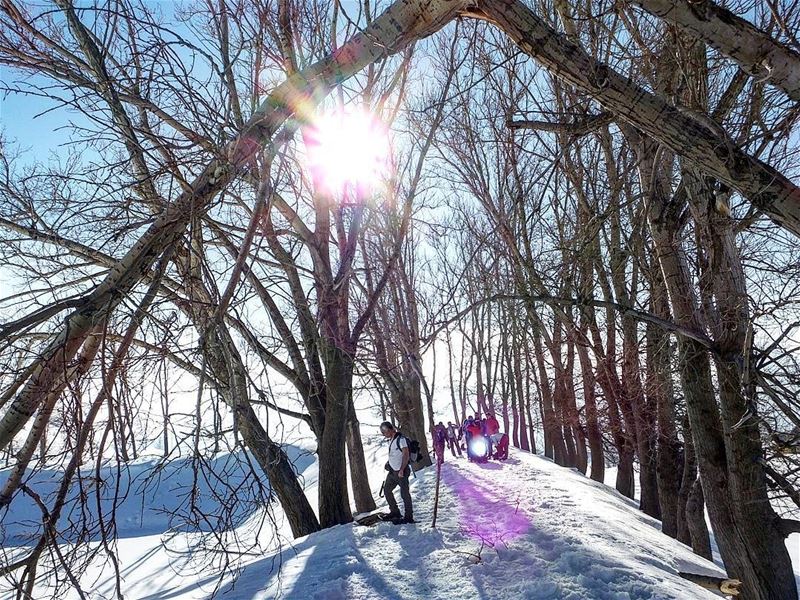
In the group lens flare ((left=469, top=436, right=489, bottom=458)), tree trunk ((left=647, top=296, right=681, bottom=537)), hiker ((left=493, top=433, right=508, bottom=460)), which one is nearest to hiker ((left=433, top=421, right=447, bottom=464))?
lens flare ((left=469, top=436, right=489, bottom=458))

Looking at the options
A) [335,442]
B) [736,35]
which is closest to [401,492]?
[335,442]

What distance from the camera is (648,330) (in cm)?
864

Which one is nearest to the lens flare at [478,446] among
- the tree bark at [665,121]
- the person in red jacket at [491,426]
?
the person in red jacket at [491,426]

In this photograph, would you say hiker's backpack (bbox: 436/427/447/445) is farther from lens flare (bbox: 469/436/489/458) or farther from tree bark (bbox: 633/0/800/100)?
tree bark (bbox: 633/0/800/100)

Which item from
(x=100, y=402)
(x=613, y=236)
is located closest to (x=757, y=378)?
(x=100, y=402)

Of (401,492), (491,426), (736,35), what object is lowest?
(401,492)

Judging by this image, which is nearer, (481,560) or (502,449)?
(481,560)

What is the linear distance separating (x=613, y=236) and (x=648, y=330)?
1752mm

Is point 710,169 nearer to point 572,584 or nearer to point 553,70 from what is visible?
point 553,70

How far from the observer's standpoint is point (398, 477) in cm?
790

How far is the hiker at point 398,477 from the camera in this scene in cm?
772

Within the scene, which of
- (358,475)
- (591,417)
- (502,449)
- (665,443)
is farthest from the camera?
(502,449)

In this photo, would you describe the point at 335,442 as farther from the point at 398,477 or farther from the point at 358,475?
the point at 358,475

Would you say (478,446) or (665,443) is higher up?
(478,446)
